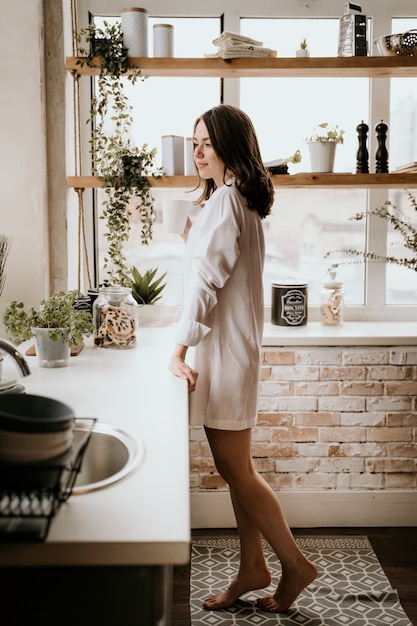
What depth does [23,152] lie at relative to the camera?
2.71 metres

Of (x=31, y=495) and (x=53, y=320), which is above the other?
(x=53, y=320)

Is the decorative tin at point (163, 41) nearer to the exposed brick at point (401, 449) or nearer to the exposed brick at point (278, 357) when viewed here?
the exposed brick at point (278, 357)

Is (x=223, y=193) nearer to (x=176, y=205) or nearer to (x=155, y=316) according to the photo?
(x=176, y=205)

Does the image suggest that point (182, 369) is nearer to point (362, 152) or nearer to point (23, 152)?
point (23, 152)

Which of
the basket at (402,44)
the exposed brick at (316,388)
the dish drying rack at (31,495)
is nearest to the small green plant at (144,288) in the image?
the exposed brick at (316,388)

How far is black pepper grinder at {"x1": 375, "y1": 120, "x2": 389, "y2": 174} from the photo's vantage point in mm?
3025

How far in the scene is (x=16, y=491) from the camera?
3.32 feet

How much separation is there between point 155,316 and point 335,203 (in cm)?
105

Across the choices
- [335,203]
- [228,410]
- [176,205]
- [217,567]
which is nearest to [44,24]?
[176,205]

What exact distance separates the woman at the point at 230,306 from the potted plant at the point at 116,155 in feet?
2.26

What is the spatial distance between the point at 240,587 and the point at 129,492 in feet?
4.68

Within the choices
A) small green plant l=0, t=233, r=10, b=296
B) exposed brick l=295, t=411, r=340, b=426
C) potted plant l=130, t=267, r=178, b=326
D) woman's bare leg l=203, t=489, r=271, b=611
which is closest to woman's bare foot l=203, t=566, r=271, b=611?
woman's bare leg l=203, t=489, r=271, b=611

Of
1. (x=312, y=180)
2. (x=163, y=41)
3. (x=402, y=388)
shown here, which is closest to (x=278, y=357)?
(x=402, y=388)

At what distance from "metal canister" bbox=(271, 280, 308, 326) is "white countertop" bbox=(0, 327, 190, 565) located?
115cm
